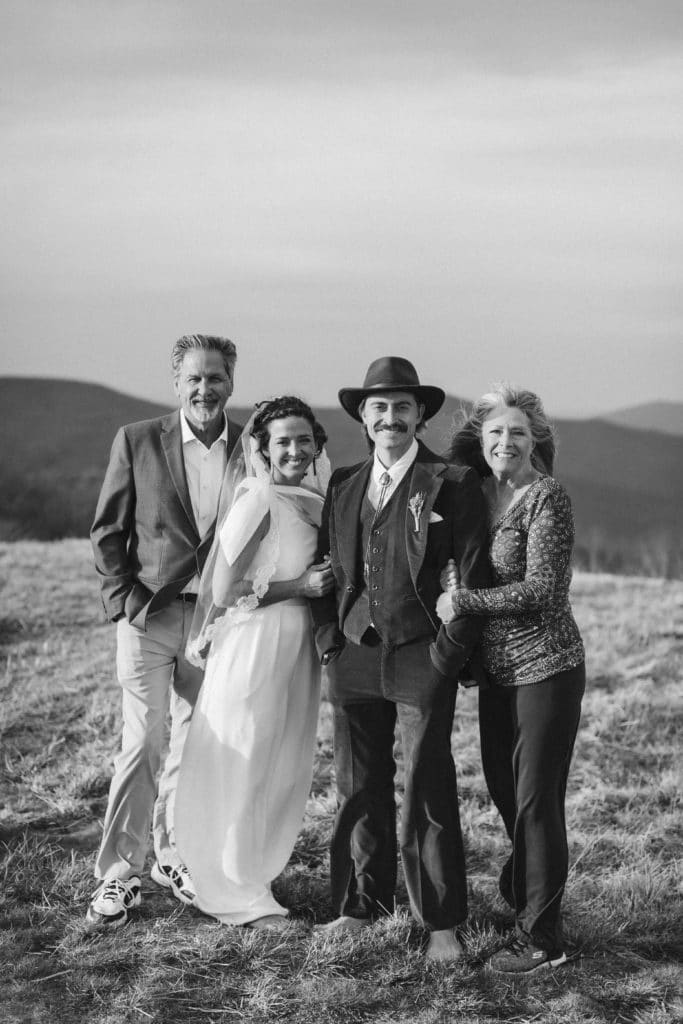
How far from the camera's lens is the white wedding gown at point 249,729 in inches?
183

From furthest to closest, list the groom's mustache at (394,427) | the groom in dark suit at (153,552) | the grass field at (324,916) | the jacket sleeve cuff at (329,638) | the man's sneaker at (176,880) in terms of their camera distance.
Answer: the man's sneaker at (176,880)
the groom in dark suit at (153,552)
the jacket sleeve cuff at (329,638)
the groom's mustache at (394,427)
the grass field at (324,916)

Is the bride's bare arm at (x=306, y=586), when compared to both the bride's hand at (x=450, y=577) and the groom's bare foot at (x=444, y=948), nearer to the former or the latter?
the bride's hand at (x=450, y=577)

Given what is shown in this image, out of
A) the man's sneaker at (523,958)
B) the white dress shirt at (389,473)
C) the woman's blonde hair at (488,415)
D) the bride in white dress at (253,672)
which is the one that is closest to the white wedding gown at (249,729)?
the bride in white dress at (253,672)

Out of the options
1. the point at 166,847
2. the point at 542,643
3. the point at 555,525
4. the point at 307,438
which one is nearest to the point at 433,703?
the point at 542,643

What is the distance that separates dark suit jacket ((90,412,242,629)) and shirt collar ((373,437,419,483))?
2.84ft

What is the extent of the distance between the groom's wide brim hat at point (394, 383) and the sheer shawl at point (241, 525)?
52 cm

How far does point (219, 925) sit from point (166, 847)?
686 millimetres

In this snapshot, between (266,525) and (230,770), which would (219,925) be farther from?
(266,525)

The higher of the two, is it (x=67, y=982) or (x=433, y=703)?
(x=433, y=703)

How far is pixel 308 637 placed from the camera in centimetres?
471

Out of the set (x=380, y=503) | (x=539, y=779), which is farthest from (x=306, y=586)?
(x=539, y=779)

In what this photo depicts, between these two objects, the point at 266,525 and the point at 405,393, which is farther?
the point at 266,525

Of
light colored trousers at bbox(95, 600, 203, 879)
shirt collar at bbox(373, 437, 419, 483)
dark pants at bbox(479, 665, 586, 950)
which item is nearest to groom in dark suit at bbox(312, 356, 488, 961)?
shirt collar at bbox(373, 437, 419, 483)

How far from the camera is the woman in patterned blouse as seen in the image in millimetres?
4133
